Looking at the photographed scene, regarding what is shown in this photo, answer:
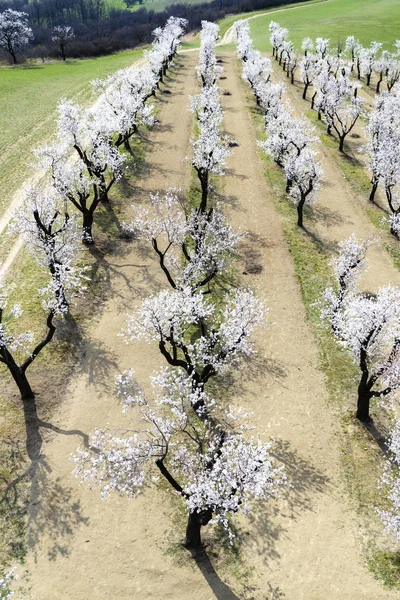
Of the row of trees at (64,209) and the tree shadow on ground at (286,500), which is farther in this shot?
the row of trees at (64,209)

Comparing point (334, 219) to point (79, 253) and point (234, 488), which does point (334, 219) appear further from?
point (234, 488)

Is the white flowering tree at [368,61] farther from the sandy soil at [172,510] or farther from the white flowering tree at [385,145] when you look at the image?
the sandy soil at [172,510]

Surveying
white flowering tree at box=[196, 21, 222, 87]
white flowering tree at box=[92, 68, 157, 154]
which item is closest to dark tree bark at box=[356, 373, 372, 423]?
white flowering tree at box=[92, 68, 157, 154]

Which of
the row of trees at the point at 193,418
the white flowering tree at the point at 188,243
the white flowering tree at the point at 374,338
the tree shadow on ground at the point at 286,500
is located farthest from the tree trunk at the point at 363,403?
the white flowering tree at the point at 188,243

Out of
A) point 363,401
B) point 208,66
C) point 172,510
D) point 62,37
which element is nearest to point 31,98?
point 208,66

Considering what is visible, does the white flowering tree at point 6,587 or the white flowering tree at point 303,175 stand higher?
the white flowering tree at point 303,175

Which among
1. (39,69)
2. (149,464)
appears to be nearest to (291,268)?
(149,464)

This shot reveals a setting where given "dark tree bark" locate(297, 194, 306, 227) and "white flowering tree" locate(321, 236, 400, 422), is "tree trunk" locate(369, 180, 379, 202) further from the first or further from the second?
"white flowering tree" locate(321, 236, 400, 422)
